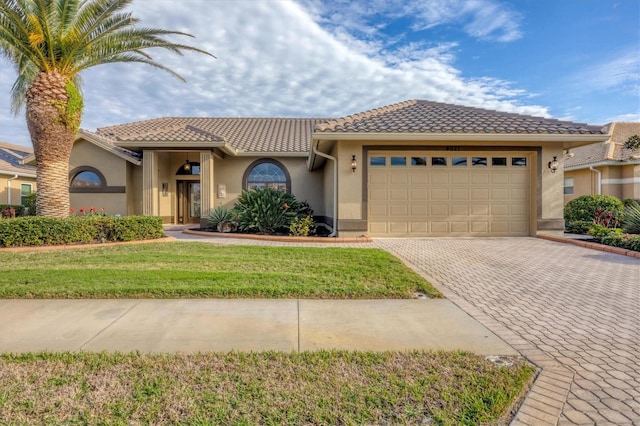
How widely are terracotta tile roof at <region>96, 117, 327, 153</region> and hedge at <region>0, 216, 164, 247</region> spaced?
454cm

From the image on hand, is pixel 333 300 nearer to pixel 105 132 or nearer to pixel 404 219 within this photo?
pixel 404 219

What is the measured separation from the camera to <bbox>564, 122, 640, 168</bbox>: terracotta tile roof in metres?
18.3

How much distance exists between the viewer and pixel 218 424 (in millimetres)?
2225

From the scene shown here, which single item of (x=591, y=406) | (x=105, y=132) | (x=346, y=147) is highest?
(x=105, y=132)

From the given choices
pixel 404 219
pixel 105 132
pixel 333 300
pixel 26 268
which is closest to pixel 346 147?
pixel 404 219

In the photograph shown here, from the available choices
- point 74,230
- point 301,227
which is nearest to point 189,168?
point 74,230

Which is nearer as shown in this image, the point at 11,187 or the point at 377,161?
the point at 377,161

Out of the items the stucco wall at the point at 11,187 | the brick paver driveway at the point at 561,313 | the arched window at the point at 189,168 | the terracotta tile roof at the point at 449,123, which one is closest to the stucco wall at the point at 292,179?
the arched window at the point at 189,168

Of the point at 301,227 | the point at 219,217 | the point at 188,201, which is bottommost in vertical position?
the point at 301,227

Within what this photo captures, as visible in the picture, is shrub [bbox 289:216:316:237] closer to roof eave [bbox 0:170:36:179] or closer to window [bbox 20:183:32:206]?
roof eave [bbox 0:170:36:179]

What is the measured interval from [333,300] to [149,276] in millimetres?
3314

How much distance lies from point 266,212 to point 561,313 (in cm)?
946

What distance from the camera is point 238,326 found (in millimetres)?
3977

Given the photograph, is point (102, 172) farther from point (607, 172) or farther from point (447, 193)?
point (607, 172)
